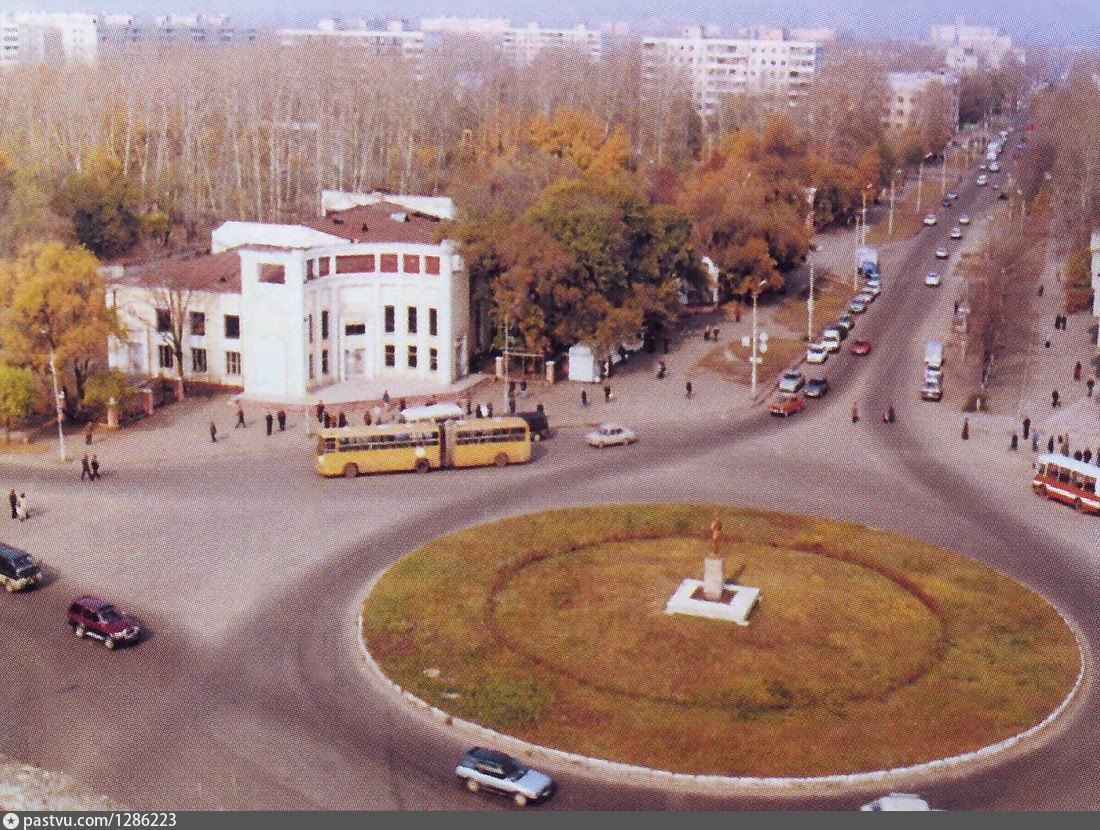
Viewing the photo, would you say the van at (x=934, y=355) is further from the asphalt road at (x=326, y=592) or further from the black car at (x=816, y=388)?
the black car at (x=816, y=388)

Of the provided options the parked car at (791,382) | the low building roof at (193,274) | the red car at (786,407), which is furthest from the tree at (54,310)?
the parked car at (791,382)

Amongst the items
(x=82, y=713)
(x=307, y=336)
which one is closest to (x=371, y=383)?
(x=307, y=336)

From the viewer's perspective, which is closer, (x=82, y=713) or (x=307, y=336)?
(x=82, y=713)

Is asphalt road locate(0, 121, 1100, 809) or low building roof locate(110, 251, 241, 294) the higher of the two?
low building roof locate(110, 251, 241, 294)

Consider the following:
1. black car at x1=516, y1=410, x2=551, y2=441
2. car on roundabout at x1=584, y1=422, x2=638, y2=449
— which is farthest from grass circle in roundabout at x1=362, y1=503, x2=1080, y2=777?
black car at x1=516, y1=410, x2=551, y2=441

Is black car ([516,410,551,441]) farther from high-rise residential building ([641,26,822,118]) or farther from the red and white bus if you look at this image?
high-rise residential building ([641,26,822,118])

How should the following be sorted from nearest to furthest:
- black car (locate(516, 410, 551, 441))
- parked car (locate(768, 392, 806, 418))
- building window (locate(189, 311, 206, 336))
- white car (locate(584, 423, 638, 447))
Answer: white car (locate(584, 423, 638, 447)) < black car (locate(516, 410, 551, 441)) < parked car (locate(768, 392, 806, 418)) < building window (locate(189, 311, 206, 336))

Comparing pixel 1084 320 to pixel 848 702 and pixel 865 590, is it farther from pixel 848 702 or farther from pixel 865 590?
pixel 848 702
